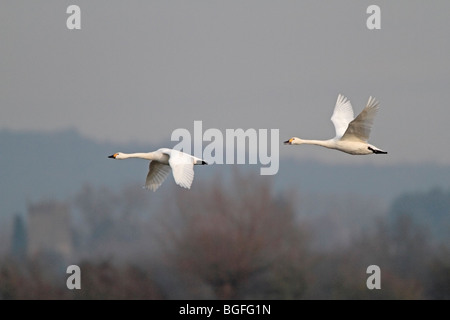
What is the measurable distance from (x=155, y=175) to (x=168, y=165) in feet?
1.46

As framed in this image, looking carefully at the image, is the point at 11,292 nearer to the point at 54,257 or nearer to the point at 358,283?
the point at 54,257

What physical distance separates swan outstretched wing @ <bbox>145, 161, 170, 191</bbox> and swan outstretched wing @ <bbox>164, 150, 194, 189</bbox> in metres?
1.66

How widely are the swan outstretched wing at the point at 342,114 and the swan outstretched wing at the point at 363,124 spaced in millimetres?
2032

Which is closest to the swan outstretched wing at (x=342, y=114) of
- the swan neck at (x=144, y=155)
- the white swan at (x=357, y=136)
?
the white swan at (x=357, y=136)

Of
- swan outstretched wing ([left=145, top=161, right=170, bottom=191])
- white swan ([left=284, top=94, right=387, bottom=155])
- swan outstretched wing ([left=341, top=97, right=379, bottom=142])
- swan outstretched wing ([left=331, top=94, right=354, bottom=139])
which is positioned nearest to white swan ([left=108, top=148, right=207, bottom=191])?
swan outstretched wing ([left=145, top=161, right=170, bottom=191])

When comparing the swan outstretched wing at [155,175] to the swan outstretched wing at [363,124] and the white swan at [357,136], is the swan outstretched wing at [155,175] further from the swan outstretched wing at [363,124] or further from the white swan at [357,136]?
the swan outstretched wing at [363,124]

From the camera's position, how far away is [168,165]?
2261 centimetres

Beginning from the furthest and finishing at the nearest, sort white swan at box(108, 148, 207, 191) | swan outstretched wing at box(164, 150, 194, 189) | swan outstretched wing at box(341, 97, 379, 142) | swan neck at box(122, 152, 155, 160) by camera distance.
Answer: swan neck at box(122, 152, 155, 160) → swan outstretched wing at box(341, 97, 379, 142) → white swan at box(108, 148, 207, 191) → swan outstretched wing at box(164, 150, 194, 189)

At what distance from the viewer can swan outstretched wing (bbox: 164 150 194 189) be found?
65.1 feet

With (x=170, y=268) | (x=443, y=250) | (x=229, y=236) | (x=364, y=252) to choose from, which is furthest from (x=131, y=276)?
Answer: (x=443, y=250)

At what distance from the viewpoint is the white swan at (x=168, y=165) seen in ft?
65.5

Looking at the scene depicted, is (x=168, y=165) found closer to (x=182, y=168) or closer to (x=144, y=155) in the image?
(x=144, y=155)

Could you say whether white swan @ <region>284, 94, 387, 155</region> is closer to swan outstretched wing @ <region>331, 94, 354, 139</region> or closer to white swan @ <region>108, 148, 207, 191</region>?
swan outstretched wing @ <region>331, 94, 354, 139</region>

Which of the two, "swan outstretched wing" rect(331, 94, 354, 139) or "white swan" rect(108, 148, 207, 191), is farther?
"swan outstretched wing" rect(331, 94, 354, 139)
